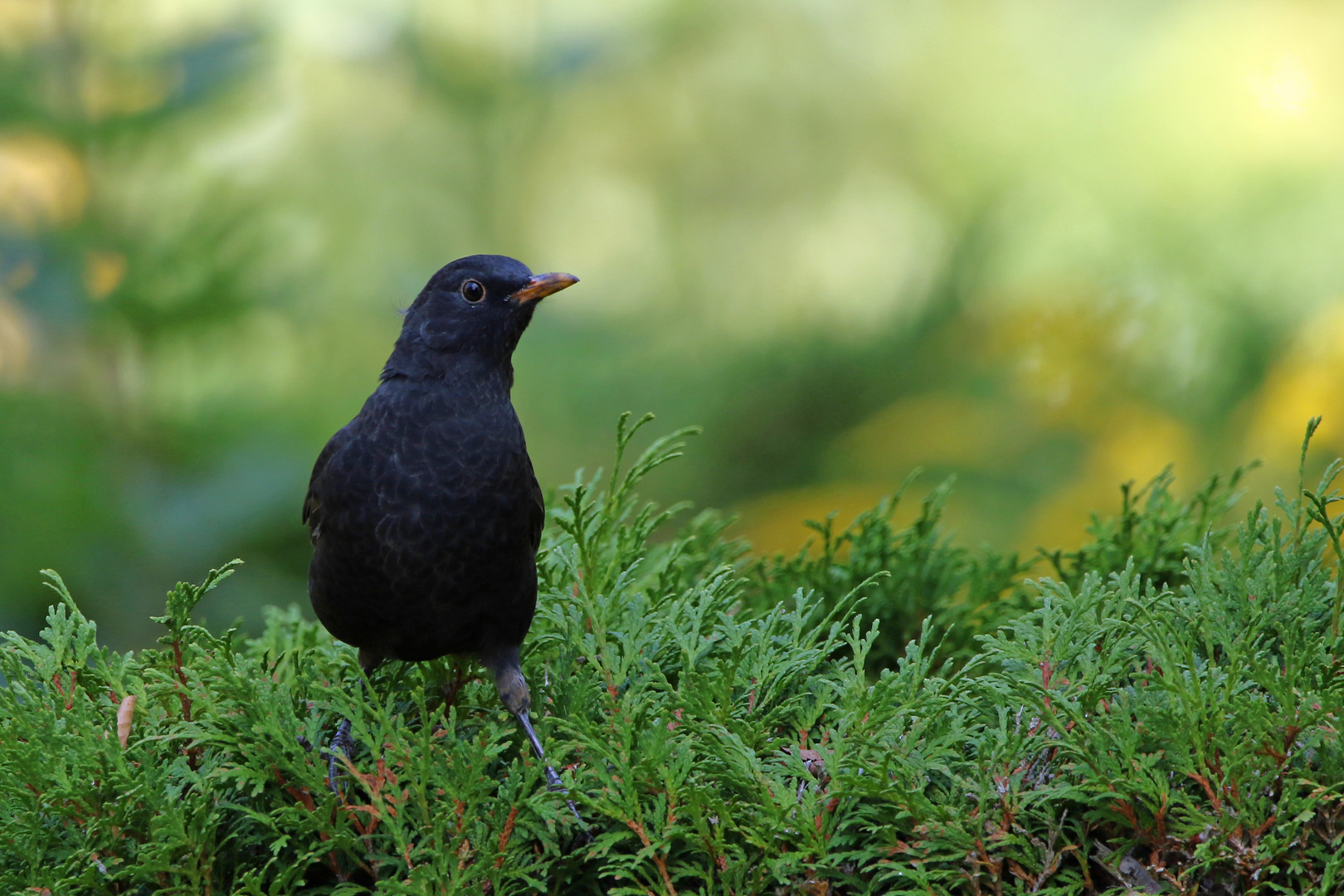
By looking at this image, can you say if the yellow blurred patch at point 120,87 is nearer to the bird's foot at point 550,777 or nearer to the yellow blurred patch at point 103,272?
the yellow blurred patch at point 103,272

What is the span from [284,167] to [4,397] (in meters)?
1.61

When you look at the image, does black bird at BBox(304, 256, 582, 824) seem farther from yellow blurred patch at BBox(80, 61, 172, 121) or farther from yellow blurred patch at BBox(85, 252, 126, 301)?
yellow blurred patch at BBox(80, 61, 172, 121)

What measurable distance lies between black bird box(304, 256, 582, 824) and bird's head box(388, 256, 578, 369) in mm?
57

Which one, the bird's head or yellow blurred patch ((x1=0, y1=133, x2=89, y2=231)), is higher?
yellow blurred patch ((x1=0, y1=133, x2=89, y2=231))

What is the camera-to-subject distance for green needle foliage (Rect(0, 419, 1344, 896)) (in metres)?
1.43

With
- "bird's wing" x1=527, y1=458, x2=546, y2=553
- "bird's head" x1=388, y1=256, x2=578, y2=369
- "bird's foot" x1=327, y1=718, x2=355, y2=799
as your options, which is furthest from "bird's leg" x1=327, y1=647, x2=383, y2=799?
"bird's head" x1=388, y1=256, x2=578, y2=369

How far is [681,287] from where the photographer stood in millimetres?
4977

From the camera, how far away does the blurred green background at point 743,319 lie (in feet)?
13.0

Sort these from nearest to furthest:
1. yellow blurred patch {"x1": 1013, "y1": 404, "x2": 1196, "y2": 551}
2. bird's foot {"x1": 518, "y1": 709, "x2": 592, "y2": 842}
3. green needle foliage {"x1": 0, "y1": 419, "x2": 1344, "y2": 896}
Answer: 1. green needle foliage {"x1": 0, "y1": 419, "x2": 1344, "y2": 896}
2. bird's foot {"x1": 518, "y1": 709, "x2": 592, "y2": 842}
3. yellow blurred patch {"x1": 1013, "y1": 404, "x2": 1196, "y2": 551}

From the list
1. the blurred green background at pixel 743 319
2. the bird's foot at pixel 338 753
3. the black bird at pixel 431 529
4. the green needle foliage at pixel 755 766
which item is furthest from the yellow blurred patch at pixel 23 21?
the bird's foot at pixel 338 753

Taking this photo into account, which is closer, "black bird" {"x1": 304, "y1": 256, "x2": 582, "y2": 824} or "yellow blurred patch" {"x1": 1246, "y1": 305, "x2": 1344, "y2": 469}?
"black bird" {"x1": 304, "y1": 256, "x2": 582, "y2": 824}

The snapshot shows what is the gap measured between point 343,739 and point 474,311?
0.81 meters

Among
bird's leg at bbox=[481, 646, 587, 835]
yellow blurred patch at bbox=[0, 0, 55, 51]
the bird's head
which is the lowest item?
bird's leg at bbox=[481, 646, 587, 835]

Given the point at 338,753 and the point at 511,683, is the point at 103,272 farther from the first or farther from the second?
the point at 338,753
